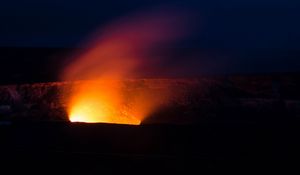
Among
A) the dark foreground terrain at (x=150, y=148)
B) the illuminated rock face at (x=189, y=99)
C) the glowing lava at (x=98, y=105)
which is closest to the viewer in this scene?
the dark foreground terrain at (x=150, y=148)

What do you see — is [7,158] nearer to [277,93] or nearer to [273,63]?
[277,93]

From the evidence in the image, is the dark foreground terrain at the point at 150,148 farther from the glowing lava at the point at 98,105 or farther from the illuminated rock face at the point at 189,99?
the glowing lava at the point at 98,105

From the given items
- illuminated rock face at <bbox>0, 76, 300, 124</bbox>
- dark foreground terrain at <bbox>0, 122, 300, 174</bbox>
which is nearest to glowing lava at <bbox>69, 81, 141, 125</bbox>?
illuminated rock face at <bbox>0, 76, 300, 124</bbox>

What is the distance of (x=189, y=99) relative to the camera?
9.72 ft

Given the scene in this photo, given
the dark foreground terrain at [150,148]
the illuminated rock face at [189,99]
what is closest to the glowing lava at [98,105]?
the illuminated rock face at [189,99]

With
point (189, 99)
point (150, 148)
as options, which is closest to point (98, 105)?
point (189, 99)

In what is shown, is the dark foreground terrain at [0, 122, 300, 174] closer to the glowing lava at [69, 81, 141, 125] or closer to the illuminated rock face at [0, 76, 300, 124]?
the illuminated rock face at [0, 76, 300, 124]

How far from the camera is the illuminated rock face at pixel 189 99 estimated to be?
9.23ft

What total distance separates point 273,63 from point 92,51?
202cm

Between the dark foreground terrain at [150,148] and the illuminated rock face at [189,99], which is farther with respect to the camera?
the illuminated rock face at [189,99]

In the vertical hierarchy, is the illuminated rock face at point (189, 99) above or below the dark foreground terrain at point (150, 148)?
above

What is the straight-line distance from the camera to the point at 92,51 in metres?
3.48

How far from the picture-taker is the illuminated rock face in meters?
2.81

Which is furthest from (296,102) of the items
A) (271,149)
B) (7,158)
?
(7,158)
